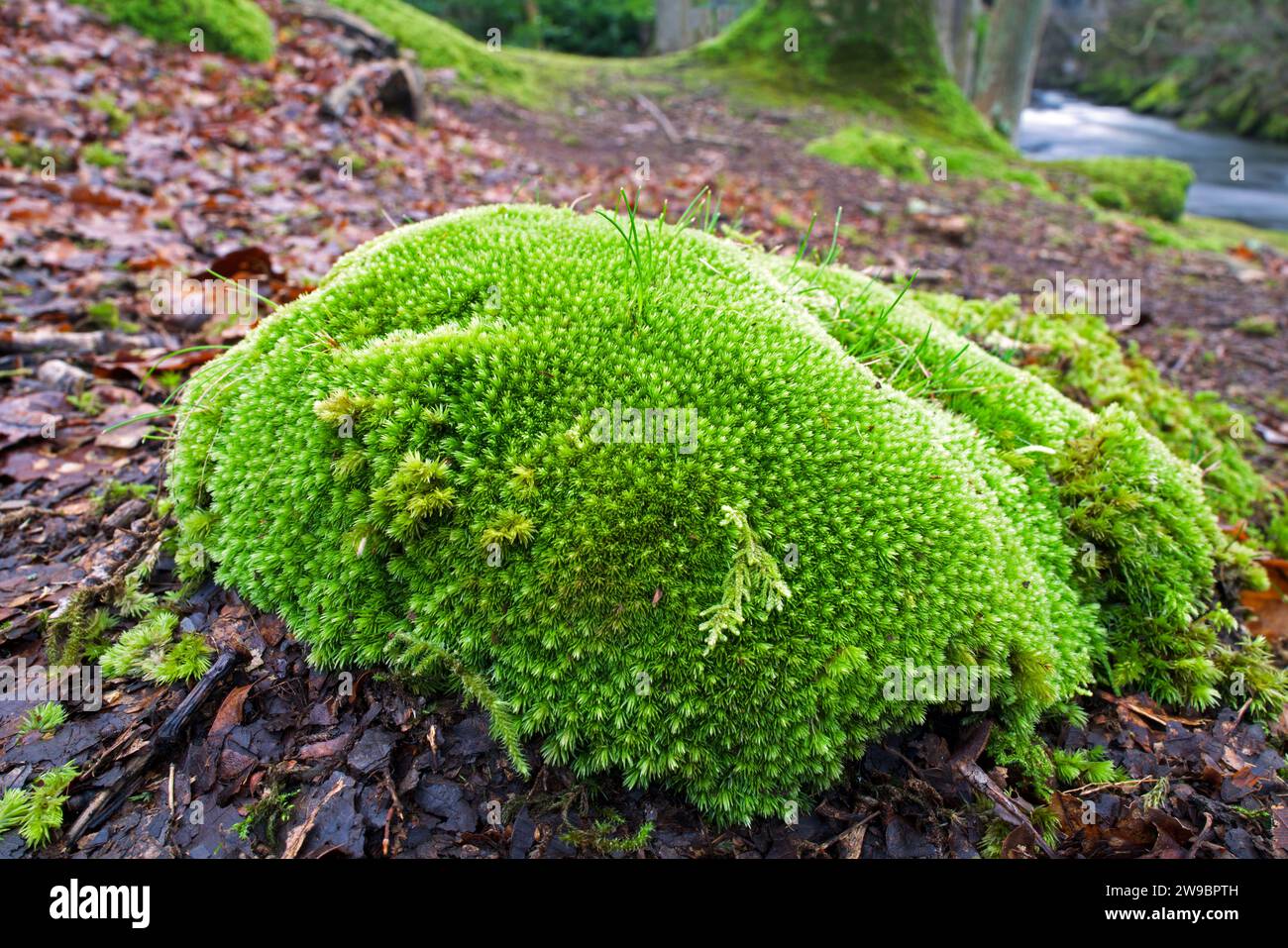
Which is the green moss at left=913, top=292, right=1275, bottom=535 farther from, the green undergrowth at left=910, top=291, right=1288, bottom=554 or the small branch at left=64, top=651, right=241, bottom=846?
the small branch at left=64, top=651, right=241, bottom=846

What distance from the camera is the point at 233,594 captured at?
7.92 feet

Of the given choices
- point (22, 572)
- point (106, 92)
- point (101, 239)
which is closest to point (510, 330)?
point (22, 572)

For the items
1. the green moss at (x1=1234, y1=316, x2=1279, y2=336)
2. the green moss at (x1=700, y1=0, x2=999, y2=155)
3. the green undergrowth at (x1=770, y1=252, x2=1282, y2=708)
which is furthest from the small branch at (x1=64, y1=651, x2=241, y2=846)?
the green moss at (x1=700, y1=0, x2=999, y2=155)

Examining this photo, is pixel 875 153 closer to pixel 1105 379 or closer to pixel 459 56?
pixel 459 56

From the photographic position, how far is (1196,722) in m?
2.44

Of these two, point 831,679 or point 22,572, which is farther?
point 22,572

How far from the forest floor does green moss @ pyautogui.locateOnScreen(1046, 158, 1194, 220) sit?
458 cm

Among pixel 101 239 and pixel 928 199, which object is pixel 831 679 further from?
pixel 928 199

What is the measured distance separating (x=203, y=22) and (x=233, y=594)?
371 inches

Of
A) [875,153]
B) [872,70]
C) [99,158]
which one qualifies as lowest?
[99,158]

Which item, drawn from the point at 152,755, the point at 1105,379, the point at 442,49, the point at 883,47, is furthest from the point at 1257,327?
the point at 442,49

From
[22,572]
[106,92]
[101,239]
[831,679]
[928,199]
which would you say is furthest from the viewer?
[928,199]

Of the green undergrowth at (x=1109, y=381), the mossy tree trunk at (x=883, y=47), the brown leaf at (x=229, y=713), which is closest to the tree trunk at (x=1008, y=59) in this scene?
the mossy tree trunk at (x=883, y=47)
